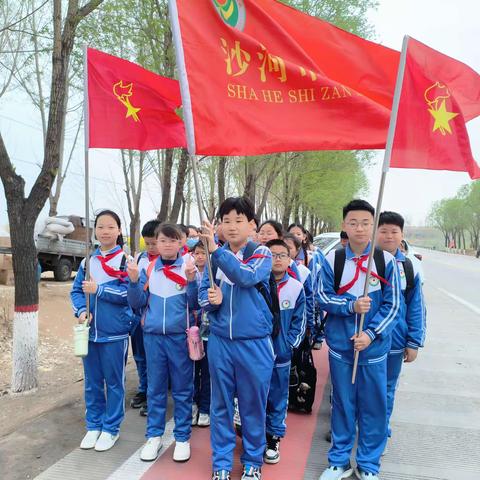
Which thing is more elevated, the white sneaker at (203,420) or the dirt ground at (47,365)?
the white sneaker at (203,420)

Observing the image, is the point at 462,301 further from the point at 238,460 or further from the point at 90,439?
the point at 90,439

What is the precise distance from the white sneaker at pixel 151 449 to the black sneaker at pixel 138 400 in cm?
91

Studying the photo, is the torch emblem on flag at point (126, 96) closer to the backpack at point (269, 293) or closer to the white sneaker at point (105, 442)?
the backpack at point (269, 293)

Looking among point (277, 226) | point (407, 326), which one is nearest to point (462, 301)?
point (277, 226)

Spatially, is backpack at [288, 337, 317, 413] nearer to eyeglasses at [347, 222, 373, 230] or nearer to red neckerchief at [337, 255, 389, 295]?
red neckerchief at [337, 255, 389, 295]

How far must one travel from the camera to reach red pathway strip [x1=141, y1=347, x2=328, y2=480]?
292 cm

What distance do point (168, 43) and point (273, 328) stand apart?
6779 millimetres

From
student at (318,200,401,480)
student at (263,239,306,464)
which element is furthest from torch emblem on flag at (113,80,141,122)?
student at (318,200,401,480)

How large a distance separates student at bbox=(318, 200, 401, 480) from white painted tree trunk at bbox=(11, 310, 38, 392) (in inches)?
135

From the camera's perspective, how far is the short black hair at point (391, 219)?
11.5ft

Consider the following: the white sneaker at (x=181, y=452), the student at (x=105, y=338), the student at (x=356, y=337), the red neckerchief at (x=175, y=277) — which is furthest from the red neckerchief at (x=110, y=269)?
the student at (x=356, y=337)

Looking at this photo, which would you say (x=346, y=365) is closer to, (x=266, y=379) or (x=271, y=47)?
(x=266, y=379)

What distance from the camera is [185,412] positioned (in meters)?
3.20

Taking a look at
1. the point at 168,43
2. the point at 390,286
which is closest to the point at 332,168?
the point at 168,43
